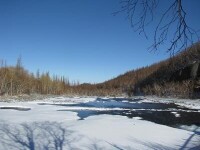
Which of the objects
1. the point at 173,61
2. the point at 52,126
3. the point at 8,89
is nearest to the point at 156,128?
the point at 52,126

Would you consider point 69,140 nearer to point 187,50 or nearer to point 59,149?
point 59,149

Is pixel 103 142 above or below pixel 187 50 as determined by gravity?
below

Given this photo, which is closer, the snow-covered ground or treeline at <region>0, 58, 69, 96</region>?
the snow-covered ground

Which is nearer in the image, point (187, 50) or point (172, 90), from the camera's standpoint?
point (187, 50)

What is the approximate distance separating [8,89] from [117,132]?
61.8m

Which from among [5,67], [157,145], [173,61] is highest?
[5,67]

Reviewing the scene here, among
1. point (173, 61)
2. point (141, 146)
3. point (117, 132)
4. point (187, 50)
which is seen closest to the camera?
point (187, 50)

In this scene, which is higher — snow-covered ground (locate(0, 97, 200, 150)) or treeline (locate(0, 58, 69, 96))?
treeline (locate(0, 58, 69, 96))

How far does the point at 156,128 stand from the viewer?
13844 mm

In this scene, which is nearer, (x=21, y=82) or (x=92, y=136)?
(x=92, y=136)

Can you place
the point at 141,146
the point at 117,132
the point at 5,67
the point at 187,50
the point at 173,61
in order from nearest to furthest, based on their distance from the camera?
1. the point at 187,50
2. the point at 173,61
3. the point at 141,146
4. the point at 117,132
5. the point at 5,67

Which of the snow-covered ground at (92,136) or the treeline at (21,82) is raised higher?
the treeline at (21,82)

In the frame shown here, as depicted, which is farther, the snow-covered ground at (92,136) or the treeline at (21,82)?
the treeline at (21,82)

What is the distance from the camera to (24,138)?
10.9 m
